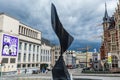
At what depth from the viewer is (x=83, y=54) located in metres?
168

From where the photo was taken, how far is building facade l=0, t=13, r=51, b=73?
6069 centimetres

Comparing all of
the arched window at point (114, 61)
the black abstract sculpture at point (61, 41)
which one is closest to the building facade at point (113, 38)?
the arched window at point (114, 61)

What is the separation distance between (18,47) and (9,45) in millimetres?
7216

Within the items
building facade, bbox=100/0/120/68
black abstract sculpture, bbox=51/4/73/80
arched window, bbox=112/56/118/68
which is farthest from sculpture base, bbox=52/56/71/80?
arched window, bbox=112/56/118/68

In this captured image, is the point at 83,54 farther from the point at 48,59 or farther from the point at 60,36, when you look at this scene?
the point at 60,36

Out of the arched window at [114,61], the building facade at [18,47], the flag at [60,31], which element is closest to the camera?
the flag at [60,31]

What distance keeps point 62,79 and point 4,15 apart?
45.0 metres

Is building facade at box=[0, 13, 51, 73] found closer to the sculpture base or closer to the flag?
the sculpture base

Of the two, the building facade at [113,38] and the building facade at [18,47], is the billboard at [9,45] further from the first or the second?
the building facade at [113,38]

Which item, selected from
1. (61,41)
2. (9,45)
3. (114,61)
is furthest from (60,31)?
(114,61)

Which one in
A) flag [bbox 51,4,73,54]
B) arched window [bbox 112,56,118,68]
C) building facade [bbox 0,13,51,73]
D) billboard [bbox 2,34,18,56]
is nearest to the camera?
flag [bbox 51,4,73,54]

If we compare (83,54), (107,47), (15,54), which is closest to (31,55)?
(15,54)

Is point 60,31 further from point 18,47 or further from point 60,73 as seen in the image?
point 18,47

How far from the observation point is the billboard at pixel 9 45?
2357 inches
